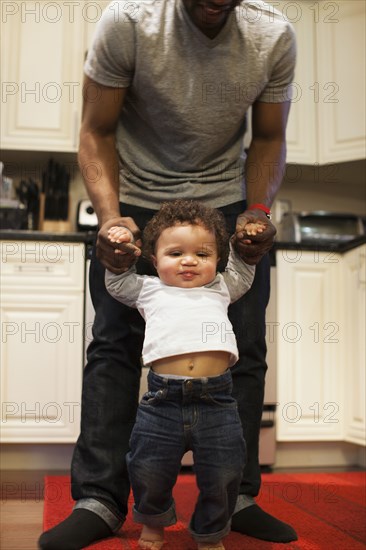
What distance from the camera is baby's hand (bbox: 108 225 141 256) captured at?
112 centimetres

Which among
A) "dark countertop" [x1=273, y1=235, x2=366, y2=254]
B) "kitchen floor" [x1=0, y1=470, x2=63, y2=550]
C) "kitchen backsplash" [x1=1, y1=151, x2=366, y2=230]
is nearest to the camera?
"kitchen floor" [x1=0, y1=470, x2=63, y2=550]

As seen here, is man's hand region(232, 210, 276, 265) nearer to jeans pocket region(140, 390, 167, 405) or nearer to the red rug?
jeans pocket region(140, 390, 167, 405)

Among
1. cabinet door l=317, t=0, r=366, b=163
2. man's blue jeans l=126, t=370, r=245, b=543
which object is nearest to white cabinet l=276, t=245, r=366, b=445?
cabinet door l=317, t=0, r=366, b=163

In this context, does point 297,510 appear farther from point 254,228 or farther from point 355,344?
point 355,344

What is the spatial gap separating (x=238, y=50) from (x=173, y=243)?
1.38 feet

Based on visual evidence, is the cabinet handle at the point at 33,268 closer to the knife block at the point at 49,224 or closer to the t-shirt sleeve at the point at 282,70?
the knife block at the point at 49,224

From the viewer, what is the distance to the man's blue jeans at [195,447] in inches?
42.0

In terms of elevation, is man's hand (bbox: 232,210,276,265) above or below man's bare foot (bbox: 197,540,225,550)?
above

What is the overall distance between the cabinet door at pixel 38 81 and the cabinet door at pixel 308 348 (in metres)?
1.08

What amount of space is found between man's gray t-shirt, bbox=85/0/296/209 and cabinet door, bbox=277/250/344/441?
1.23 metres

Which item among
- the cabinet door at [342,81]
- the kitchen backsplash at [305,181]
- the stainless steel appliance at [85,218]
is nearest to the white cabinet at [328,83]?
the cabinet door at [342,81]

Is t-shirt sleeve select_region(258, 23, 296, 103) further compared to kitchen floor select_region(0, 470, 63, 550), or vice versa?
kitchen floor select_region(0, 470, 63, 550)

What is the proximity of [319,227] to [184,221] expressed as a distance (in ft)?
5.82

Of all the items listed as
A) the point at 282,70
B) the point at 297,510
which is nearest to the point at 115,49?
the point at 282,70
